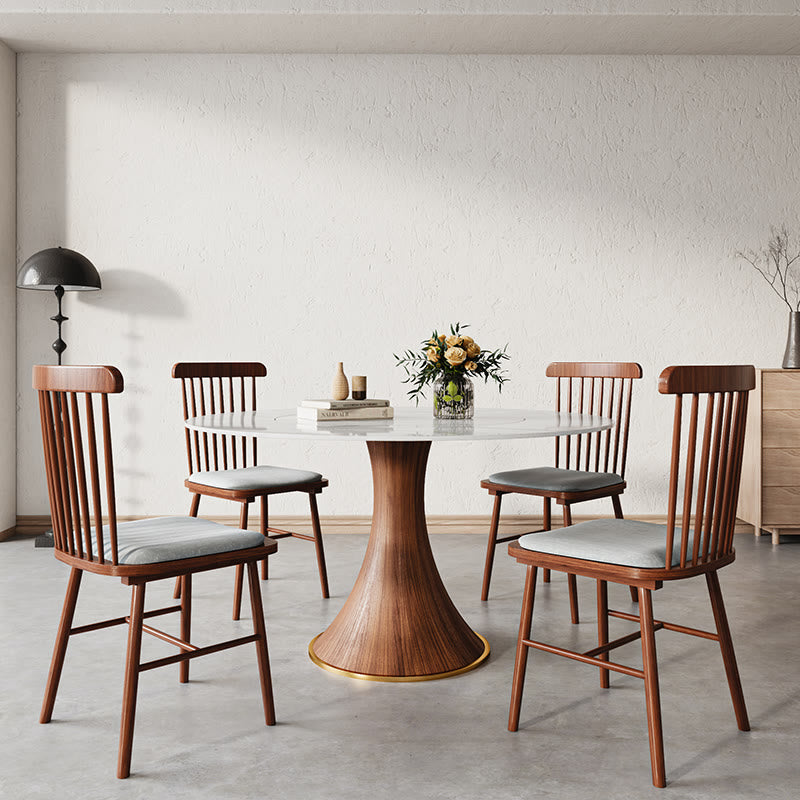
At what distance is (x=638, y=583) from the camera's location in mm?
1863

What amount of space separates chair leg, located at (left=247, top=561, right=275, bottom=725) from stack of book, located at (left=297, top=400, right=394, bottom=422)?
549mm

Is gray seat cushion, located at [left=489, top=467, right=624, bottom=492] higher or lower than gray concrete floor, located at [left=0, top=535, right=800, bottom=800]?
higher

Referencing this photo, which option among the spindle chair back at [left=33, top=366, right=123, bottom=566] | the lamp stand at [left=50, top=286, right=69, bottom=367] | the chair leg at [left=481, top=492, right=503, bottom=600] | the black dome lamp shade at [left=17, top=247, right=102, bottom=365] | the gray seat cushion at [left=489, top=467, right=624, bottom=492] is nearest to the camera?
the spindle chair back at [left=33, top=366, right=123, bottom=566]

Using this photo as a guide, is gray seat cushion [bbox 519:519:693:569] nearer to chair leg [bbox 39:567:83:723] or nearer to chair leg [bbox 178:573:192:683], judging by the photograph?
chair leg [bbox 178:573:192:683]

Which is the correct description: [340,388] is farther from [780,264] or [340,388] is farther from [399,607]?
[780,264]

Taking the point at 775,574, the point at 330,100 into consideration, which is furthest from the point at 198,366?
the point at 775,574

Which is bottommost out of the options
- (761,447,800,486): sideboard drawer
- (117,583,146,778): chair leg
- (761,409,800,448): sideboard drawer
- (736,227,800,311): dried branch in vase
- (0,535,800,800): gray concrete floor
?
(0,535,800,800): gray concrete floor

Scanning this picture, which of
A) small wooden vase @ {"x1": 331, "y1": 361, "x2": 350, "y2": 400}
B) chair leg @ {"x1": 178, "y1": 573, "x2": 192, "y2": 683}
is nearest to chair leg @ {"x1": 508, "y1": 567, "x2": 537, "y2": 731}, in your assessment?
small wooden vase @ {"x1": 331, "y1": 361, "x2": 350, "y2": 400}

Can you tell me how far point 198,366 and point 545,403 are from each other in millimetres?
1996

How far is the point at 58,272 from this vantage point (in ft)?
13.0

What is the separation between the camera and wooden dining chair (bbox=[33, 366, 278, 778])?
180 centimetres

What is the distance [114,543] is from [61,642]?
15.4 inches

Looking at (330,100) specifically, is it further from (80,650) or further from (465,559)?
(80,650)

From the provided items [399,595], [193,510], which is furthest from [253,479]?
[399,595]
